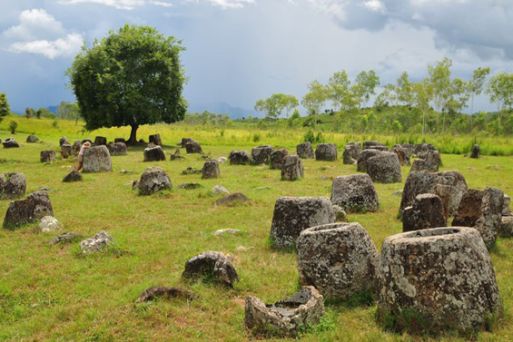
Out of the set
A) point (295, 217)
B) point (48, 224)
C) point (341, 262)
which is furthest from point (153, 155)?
point (341, 262)

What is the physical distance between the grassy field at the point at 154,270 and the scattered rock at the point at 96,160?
584 centimetres

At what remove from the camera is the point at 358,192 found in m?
16.1

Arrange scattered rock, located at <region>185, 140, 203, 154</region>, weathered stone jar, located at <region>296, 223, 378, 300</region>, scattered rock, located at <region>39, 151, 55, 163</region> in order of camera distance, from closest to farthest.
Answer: weathered stone jar, located at <region>296, 223, 378, 300</region>
scattered rock, located at <region>39, 151, 55, 163</region>
scattered rock, located at <region>185, 140, 203, 154</region>

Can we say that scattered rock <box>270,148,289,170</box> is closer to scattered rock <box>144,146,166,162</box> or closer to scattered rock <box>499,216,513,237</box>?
scattered rock <box>144,146,166,162</box>

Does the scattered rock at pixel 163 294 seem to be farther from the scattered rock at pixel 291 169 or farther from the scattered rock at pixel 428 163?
the scattered rock at pixel 428 163

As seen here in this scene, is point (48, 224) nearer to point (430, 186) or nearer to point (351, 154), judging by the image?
point (430, 186)

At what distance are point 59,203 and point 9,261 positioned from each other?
7416mm

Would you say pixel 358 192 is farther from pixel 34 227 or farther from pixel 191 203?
pixel 34 227

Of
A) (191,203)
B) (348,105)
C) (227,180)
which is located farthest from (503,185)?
(348,105)

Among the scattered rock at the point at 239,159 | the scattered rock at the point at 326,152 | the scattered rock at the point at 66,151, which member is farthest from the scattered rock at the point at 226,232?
the scattered rock at the point at 66,151

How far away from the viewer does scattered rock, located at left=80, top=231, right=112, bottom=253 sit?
451 inches

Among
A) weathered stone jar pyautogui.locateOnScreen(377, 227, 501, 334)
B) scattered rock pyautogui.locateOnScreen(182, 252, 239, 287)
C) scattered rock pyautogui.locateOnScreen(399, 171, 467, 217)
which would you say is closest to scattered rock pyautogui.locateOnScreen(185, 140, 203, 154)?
scattered rock pyautogui.locateOnScreen(399, 171, 467, 217)

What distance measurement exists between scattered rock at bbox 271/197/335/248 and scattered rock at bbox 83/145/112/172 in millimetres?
18557

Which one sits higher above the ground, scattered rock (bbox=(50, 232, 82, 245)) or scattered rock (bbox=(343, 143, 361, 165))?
scattered rock (bbox=(343, 143, 361, 165))
